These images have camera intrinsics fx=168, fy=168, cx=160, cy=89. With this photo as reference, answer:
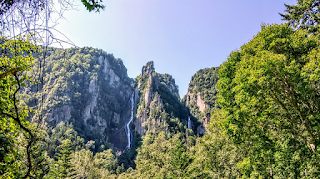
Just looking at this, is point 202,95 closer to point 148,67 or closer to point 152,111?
point 152,111

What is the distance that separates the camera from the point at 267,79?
7.18 metres

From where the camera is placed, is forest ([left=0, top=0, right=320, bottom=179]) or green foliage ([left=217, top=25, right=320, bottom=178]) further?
green foliage ([left=217, top=25, right=320, bottom=178])

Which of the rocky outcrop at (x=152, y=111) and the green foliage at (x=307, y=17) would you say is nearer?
the green foliage at (x=307, y=17)

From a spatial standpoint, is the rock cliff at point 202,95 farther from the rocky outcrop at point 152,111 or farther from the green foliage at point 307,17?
the green foliage at point 307,17

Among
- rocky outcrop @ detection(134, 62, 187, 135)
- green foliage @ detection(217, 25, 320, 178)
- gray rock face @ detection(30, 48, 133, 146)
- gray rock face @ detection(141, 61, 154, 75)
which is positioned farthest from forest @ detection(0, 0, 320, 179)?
gray rock face @ detection(141, 61, 154, 75)

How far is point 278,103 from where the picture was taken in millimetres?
7984

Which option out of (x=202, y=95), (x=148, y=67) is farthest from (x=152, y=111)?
(x=148, y=67)

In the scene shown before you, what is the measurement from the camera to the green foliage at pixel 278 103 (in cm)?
701

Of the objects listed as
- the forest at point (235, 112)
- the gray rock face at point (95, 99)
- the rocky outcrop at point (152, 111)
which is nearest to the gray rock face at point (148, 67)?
the rocky outcrop at point (152, 111)

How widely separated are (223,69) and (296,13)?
42.9 ft

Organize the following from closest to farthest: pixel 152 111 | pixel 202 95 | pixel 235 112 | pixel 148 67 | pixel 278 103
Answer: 1. pixel 278 103
2. pixel 235 112
3. pixel 152 111
4. pixel 202 95
5. pixel 148 67

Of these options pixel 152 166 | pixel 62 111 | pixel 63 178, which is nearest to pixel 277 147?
pixel 152 166

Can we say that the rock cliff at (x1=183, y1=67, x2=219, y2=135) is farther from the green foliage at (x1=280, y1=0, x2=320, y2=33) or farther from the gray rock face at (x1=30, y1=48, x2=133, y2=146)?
the green foliage at (x1=280, y1=0, x2=320, y2=33)

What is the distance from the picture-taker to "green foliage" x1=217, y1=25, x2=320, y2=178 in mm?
7012
